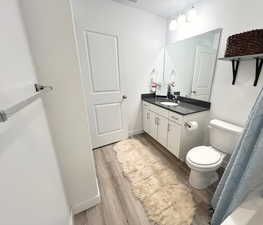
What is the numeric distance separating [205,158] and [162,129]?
822 millimetres

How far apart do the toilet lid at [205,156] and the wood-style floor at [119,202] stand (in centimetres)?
41

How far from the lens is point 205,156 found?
4.70 feet

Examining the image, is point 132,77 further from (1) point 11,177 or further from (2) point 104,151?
(1) point 11,177

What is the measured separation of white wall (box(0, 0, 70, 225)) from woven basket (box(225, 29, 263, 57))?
6.13 ft

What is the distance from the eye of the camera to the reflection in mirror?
176cm

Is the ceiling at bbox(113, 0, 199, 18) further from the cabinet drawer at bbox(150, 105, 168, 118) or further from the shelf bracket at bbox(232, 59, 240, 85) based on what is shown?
the cabinet drawer at bbox(150, 105, 168, 118)

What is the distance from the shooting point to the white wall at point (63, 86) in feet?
2.64

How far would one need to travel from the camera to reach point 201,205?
4.28ft

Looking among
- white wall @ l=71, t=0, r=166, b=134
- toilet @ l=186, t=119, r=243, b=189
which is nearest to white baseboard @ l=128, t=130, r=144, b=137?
white wall @ l=71, t=0, r=166, b=134

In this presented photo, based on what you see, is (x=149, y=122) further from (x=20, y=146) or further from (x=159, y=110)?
(x=20, y=146)

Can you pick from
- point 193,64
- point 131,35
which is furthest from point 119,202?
point 131,35

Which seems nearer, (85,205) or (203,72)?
(85,205)

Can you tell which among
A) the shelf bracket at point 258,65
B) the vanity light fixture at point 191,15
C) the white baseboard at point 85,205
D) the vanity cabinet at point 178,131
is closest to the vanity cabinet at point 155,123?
the vanity cabinet at point 178,131

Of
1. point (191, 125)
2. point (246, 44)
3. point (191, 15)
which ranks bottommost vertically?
point (191, 125)
